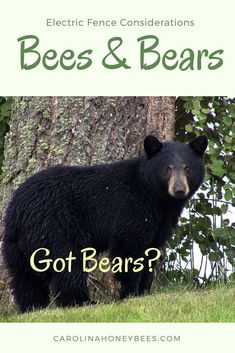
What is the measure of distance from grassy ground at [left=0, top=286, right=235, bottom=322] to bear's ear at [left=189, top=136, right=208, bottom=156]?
118cm

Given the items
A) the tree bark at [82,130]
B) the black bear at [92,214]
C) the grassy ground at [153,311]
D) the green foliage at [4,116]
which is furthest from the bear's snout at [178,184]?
the green foliage at [4,116]

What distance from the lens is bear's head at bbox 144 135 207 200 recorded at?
6184 millimetres

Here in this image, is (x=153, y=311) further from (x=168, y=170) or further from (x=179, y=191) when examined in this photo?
(x=168, y=170)

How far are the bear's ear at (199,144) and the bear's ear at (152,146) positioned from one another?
270 mm

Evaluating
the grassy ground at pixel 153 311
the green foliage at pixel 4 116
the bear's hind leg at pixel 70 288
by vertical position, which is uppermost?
the green foliage at pixel 4 116

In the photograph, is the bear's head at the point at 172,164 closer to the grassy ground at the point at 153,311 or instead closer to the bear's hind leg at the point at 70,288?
the grassy ground at the point at 153,311

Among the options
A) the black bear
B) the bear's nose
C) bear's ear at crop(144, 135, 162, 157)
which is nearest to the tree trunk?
the black bear

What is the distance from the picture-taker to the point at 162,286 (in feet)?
23.0

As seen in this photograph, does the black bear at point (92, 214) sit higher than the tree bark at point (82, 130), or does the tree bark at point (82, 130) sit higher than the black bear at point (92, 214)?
the tree bark at point (82, 130)

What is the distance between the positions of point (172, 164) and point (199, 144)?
29cm

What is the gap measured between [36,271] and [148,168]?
1.20 meters

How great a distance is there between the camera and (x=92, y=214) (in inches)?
247

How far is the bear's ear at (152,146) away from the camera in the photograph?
6.21 m

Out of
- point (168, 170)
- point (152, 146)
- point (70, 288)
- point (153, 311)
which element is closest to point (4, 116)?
point (152, 146)
